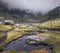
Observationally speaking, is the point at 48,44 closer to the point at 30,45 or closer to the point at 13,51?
the point at 30,45

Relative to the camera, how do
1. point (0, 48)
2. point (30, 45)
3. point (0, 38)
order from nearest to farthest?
1. point (0, 48)
2. point (30, 45)
3. point (0, 38)

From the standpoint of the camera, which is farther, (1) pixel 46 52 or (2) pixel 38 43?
(2) pixel 38 43

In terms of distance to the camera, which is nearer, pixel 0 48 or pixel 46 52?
pixel 46 52

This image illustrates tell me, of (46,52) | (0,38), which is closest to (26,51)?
(46,52)

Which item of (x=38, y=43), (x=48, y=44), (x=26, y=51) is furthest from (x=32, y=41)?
(x=26, y=51)

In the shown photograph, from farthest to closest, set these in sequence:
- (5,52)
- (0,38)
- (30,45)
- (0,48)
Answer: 1. (0,38)
2. (30,45)
3. (0,48)
4. (5,52)

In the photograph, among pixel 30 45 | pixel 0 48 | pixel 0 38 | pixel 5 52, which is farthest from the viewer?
pixel 0 38

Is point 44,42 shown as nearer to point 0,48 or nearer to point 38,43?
point 38,43

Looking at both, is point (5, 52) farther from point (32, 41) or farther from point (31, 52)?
point (32, 41)

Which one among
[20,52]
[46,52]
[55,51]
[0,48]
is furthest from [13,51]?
[55,51]
